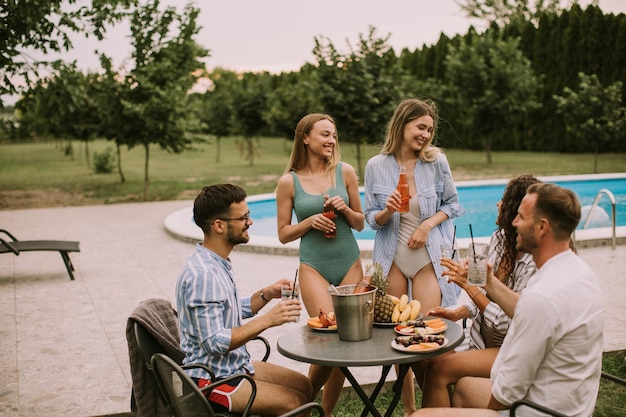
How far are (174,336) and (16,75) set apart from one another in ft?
37.7

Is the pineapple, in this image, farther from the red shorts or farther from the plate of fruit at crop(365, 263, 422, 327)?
the red shorts

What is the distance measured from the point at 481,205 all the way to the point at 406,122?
41.8ft

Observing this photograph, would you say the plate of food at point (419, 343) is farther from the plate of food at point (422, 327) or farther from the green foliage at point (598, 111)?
the green foliage at point (598, 111)

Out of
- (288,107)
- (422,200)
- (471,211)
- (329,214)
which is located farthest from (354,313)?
(288,107)

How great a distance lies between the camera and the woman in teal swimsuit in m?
3.94

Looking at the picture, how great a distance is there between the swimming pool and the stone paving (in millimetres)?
269

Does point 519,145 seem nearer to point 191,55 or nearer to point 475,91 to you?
point 475,91

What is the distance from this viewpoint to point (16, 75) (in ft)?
43.0

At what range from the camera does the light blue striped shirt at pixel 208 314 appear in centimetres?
289

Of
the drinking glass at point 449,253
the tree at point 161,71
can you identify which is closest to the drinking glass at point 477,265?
the drinking glass at point 449,253

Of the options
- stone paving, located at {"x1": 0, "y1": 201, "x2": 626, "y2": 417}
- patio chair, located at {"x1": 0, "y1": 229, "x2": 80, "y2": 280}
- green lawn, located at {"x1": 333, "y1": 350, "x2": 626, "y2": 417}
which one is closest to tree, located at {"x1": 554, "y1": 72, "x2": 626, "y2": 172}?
stone paving, located at {"x1": 0, "y1": 201, "x2": 626, "y2": 417}

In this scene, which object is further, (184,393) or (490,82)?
(490,82)

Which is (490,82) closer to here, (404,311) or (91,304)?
(91,304)

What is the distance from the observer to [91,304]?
7262 mm
